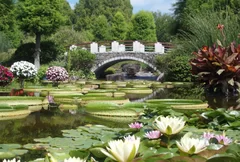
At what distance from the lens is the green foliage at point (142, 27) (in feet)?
132

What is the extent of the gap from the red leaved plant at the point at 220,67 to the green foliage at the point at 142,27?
3224 centimetres

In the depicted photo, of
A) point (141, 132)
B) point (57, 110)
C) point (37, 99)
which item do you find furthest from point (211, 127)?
point (37, 99)

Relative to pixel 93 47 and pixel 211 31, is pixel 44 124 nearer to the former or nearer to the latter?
pixel 211 31

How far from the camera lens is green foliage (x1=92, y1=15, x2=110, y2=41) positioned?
148 feet

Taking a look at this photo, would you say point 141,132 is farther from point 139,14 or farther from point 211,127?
point 139,14

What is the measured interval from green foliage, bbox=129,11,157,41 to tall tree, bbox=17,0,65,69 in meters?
19.2

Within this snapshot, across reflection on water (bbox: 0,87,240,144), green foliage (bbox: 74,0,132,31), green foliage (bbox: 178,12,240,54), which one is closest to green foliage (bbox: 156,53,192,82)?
green foliage (bbox: 178,12,240,54)

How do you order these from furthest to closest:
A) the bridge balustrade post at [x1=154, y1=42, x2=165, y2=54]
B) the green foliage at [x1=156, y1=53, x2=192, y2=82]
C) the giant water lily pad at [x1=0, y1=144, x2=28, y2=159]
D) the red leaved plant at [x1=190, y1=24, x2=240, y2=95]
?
the bridge balustrade post at [x1=154, y1=42, x2=165, y2=54] → the green foliage at [x1=156, y1=53, x2=192, y2=82] → the red leaved plant at [x1=190, y1=24, x2=240, y2=95] → the giant water lily pad at [x1=0, y1=144, x2=28, y2=159]

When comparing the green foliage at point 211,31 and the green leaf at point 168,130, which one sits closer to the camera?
the green leaf at point 168,130

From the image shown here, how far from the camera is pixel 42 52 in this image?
23.0 m

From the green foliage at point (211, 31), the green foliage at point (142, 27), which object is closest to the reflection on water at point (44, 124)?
the green foliage at point (211, 31)

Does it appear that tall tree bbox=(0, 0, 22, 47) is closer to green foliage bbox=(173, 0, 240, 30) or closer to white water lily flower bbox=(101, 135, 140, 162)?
green foliage bbox=(173, 0, 240, 30)

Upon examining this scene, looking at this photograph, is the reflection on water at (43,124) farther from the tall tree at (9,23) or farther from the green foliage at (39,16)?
the tall tree at (9,23)

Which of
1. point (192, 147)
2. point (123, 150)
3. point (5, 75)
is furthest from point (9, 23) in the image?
point (123, 150)
